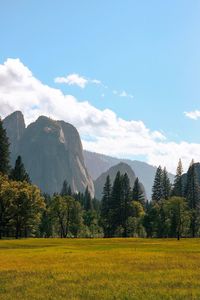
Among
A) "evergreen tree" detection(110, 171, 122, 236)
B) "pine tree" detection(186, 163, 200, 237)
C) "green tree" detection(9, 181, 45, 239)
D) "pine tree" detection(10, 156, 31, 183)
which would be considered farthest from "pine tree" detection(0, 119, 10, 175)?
"pine tree" detection(186, 163, 200, 237)

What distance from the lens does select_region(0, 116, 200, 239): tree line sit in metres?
90.1

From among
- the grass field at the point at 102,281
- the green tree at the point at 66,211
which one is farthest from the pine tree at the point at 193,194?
the grass field at the point at 102,281

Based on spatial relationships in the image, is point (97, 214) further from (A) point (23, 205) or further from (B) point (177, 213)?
(A) point (23, 205)

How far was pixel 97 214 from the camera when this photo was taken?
15288 centimetres

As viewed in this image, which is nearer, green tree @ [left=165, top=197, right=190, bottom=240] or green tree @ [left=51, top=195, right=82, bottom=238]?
green tree @ [left=165, top=197, right=190, bottom=240]

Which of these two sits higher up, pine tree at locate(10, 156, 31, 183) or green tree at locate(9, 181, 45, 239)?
pine tree at locate(10, 156, 31, 183)

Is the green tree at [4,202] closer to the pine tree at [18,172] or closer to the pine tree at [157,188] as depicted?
the pine tree at [18,172]

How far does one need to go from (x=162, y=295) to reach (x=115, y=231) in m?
112

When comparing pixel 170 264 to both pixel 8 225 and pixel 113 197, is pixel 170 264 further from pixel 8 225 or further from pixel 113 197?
pixel 113 197

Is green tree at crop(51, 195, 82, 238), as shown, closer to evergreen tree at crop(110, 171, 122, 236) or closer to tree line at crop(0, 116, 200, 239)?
tree line at crop(0, 116, 200, 239)

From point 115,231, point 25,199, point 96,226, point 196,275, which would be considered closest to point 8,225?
point 25,199

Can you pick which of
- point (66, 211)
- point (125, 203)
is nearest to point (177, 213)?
point (125, 203)

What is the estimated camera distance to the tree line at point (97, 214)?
9012 centimetres

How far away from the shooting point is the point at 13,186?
89.6 m
